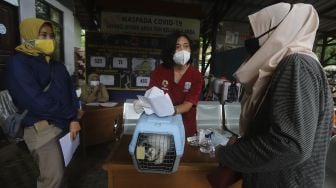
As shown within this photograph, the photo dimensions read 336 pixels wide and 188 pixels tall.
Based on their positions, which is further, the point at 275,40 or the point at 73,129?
the point at 73,129

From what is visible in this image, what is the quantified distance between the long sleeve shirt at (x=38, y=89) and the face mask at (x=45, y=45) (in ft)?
0.16

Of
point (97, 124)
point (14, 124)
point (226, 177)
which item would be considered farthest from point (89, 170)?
point (226, 177)

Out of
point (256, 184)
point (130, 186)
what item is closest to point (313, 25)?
point (256, 184)

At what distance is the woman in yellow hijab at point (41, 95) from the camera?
1.23 m

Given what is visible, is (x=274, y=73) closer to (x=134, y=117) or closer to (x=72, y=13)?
(x=134, y=117)

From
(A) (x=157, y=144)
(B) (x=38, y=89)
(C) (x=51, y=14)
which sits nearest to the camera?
(A) (x=157, y=144)

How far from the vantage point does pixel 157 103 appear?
3.20ft

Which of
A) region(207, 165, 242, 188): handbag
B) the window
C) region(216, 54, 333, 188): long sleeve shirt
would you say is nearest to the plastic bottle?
region(207, 165, 242, 188): handbag

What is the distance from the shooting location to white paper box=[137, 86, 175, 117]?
97cm

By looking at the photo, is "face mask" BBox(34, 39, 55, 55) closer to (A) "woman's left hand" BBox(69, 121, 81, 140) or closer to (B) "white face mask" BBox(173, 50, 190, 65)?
(A) "woman's left hand" BBox(69, 121, 81, 140)

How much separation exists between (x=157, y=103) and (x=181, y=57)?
686 mm

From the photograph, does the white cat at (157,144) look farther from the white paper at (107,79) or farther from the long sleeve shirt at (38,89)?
the white paper at (107,79)

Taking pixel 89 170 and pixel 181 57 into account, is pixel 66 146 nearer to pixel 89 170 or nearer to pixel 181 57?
pixel 181 57

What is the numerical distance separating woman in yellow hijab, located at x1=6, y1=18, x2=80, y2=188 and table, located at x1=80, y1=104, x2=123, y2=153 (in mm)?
1349
